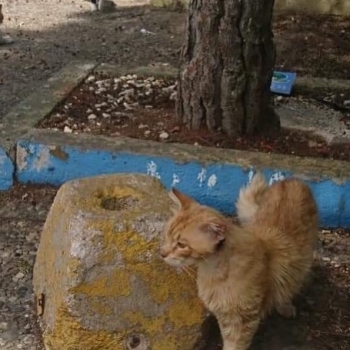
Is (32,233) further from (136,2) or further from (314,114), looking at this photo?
(136,2)

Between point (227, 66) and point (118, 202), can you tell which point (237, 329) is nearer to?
point (118, 202)

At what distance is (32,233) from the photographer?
419 centimetres

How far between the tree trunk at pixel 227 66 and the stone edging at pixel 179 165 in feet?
1.21

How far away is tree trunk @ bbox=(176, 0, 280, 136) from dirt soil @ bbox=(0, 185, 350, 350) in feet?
3.07

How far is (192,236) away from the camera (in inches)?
113

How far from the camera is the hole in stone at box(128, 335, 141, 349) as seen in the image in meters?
3.09

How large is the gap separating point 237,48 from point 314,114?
1119 mm

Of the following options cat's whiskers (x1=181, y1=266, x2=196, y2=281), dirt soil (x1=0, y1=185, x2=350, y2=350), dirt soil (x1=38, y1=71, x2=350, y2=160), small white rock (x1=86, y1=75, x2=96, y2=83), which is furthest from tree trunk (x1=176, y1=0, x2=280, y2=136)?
cat's whiskers (x1=181, y1=266, x2=196, y2=281)

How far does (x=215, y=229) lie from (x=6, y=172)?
2.09 meters

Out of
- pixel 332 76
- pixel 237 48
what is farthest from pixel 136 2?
pixel 237 48

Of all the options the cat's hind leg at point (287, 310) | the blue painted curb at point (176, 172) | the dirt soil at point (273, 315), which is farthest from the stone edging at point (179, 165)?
the cat's hind leg at point (287, 310)

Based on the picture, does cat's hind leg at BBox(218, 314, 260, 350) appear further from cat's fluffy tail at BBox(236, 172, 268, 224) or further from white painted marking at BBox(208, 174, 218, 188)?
white painted marking at BBox(208, 174, 218, 188)

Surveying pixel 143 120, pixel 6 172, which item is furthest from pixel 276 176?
pixel 6 172

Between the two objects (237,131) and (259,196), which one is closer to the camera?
(259,196)
